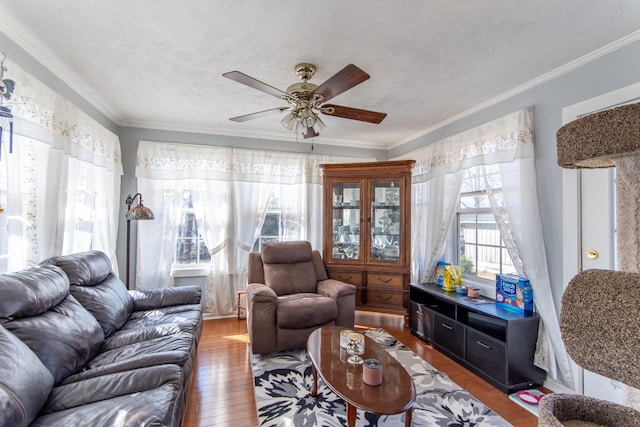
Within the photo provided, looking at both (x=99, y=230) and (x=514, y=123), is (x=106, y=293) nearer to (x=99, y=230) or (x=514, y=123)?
(x=99, y=230)

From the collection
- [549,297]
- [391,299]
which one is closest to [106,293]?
[391,299]

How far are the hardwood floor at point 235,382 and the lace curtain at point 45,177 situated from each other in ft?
4.77

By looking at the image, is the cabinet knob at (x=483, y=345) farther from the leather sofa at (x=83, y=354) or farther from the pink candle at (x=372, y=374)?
the leather sofa at (x=83, y=354)

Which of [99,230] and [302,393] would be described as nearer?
[302,393]

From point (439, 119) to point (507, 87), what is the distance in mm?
875

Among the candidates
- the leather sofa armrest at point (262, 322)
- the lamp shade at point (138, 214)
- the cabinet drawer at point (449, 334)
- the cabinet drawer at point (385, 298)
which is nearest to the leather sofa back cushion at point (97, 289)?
the lamp shade at point (138, 214)

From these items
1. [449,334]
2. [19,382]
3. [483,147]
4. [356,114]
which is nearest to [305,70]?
[356,114]

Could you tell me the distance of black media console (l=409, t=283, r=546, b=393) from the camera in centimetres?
222

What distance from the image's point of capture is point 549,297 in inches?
89.3

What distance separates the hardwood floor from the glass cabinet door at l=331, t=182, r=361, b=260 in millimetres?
1067

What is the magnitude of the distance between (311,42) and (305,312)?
218 cm

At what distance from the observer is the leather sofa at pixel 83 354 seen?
116 cm

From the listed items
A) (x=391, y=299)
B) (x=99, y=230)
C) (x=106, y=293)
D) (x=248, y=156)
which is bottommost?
(x=391, y=299)

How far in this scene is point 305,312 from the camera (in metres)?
2.73
